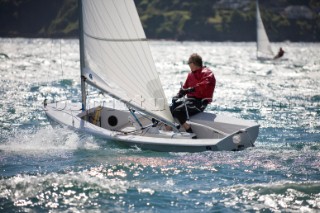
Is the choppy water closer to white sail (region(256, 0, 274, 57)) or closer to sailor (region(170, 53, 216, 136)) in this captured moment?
sailor (region(170, 53, 216, 136))

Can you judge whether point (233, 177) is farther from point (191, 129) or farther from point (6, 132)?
point (6, 132)

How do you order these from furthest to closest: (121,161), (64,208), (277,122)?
1. (277,122)
2. (121,161)
3. (64,208)

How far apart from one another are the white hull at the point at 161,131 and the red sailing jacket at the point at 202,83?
1.56ft

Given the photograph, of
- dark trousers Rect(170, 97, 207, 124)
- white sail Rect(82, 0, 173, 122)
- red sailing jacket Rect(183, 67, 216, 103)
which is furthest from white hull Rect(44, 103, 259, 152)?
white sail Rect(82, 0, 173, 122)

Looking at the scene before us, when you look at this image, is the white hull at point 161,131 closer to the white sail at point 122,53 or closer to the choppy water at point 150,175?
the choppy water at point 150,175

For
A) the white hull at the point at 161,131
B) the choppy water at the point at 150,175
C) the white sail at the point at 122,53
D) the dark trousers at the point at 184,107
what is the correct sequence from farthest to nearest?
1. the dark trousers at the point at 184,107
2. the white sail at the point at 122,53
3. the white hull at the point at 161,131
4. the choppy water at the point at 150,175

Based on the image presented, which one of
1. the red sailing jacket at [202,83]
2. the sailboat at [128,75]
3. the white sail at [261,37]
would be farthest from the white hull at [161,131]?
the white sail at [261,37]

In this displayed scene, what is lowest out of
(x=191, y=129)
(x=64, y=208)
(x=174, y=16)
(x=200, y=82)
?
(x=64, y=208)

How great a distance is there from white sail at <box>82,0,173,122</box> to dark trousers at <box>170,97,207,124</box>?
0.47m

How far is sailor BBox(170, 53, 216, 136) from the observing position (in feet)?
45.0

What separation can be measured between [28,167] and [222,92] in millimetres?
19242

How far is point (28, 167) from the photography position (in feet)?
37.8

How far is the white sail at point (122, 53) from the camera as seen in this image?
43.9 ft

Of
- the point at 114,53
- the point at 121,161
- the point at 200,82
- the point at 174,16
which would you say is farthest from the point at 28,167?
the point at 174,16
